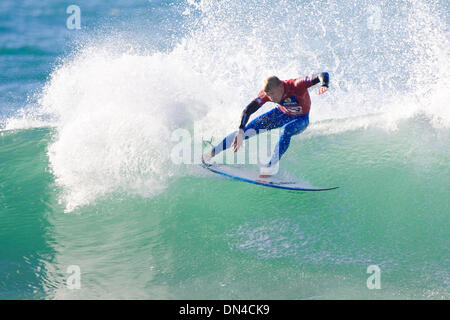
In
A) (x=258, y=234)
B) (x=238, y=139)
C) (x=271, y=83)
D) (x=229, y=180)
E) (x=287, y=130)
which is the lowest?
(x=258, y=234)

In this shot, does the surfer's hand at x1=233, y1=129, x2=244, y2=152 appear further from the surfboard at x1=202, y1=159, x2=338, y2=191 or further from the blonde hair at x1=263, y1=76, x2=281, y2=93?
the blonde hair at x1=263, y1=76, x2=281, y2=93

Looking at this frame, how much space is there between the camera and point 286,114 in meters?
6.20

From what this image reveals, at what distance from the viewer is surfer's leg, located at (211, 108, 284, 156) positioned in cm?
628

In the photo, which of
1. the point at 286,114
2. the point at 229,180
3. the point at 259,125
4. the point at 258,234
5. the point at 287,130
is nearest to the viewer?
the point at 258,234

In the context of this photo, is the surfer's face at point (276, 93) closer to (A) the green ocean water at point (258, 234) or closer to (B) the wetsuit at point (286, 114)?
(B) the wetsuit at point (286, 114)

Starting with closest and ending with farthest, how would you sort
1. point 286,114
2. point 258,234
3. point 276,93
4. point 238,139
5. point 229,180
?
point 258,234, point 276,93, point 238,139, point 286,114, point 229,180

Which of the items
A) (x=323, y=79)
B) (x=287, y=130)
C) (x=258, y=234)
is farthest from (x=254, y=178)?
(x=323, y=79)

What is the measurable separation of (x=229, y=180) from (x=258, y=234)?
4.18ft

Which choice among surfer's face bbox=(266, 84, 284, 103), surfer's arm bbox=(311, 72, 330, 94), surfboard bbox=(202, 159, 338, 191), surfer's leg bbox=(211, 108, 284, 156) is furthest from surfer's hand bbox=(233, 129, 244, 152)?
surfer's arm bbox=(311, 72, 330, 94)

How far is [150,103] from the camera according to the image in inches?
327

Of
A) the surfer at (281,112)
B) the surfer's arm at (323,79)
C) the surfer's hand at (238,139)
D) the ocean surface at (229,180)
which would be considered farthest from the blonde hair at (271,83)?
the ocean surface at (229,180)

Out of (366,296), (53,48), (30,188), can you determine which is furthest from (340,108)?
(53,48)

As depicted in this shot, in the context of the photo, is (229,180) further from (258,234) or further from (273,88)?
(273,88)

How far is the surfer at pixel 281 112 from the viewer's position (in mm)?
5648
